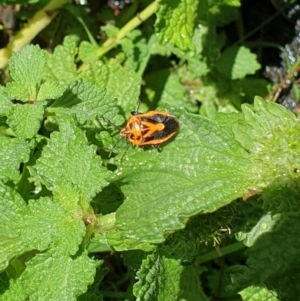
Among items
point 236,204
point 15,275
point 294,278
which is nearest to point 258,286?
point 294,278

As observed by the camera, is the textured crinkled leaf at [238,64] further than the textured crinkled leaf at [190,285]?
Yes

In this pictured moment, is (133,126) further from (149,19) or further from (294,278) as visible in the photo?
(149,19)

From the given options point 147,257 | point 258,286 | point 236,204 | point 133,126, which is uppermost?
point 133,126

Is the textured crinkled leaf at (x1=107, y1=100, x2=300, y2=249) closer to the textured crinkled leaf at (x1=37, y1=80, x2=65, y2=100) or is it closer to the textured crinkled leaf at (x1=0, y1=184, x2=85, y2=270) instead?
the textured crinkled leaf at (x1=0, y1=184, x2=85, y2=270)

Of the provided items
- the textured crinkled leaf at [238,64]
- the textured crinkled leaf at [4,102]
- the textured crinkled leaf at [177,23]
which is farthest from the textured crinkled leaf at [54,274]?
the textured crinkled leaf at [238,64]

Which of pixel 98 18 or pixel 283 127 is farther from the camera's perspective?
pixel 98 18

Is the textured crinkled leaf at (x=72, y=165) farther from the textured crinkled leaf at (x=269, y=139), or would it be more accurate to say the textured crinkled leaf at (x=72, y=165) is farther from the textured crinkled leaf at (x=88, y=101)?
the textured crinkled leaf at (x=269, y=139)
